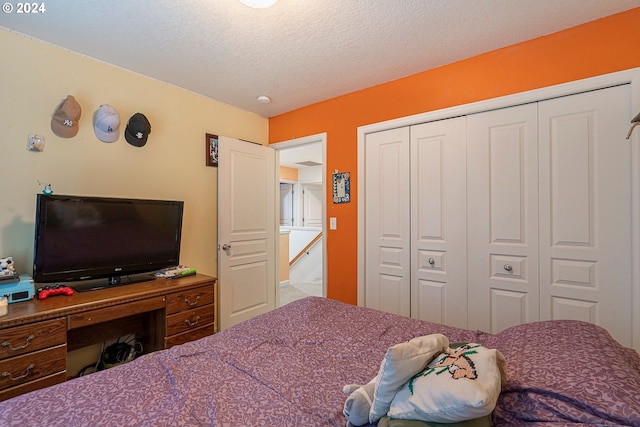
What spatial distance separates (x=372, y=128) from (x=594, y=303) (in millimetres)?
2020

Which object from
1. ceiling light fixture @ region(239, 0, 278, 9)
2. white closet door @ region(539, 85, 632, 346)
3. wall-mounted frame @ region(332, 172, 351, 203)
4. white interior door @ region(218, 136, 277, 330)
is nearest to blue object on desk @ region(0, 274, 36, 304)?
white interior door @ region(218, 136, 277, 330)

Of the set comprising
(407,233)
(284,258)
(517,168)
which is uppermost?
(517,168)

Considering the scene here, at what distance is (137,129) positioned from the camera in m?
2.32

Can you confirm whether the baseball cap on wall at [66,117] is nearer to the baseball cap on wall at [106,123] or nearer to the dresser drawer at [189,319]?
the baseball cap on wall at [106,123]

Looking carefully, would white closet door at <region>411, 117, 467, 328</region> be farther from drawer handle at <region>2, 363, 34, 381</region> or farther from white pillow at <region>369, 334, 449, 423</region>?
drawer handle at <region>2, 363, 34, 381</region>

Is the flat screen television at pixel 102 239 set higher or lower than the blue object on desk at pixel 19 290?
higher

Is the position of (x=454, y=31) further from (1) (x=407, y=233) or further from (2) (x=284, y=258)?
(2) (x=284, y=258)

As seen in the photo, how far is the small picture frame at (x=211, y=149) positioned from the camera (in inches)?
114

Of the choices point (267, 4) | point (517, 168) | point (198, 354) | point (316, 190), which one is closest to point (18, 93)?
point (267, 4)

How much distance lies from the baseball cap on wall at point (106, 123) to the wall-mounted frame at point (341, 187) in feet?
6.20

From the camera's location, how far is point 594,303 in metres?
1.78

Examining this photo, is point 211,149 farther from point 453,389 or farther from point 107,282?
point 453,389

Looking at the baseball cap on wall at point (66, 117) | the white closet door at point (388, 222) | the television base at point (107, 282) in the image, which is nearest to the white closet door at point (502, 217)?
the white closet door at point (388, 222)

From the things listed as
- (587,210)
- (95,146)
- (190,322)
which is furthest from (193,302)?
(587,210)
